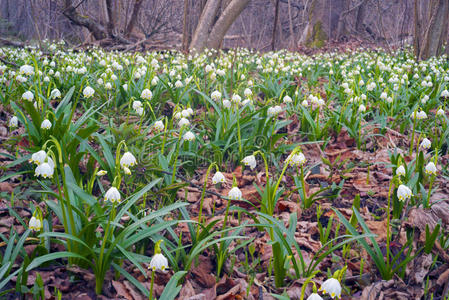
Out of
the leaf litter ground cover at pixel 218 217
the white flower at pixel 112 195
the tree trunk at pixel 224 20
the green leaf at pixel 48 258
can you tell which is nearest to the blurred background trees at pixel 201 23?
the tree trunk at pixel 224 20

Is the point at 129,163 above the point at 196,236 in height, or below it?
above

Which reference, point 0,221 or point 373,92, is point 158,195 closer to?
point 0,221

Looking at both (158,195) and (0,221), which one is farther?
(158,195)

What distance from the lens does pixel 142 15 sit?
1465 centimetres

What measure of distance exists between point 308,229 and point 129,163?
1.11 m

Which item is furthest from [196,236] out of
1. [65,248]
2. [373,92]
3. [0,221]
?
[373,92]

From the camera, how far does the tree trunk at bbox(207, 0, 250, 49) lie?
8.95 metres

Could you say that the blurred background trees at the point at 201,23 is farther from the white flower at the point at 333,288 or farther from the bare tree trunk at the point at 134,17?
the white flower at the point at 333,288

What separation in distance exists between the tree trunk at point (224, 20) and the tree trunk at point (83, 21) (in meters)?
3.79

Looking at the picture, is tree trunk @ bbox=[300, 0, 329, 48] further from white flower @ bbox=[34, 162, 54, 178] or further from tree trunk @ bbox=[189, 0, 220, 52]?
white flower @ bbox=[34, 162, 54, 178]

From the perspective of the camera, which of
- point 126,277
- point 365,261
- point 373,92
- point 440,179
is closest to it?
point 126,277

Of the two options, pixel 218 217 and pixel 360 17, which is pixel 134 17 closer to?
pixel 218 217

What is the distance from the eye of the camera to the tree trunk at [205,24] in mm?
8962

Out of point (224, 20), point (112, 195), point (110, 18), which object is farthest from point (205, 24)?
point (112, 195)
